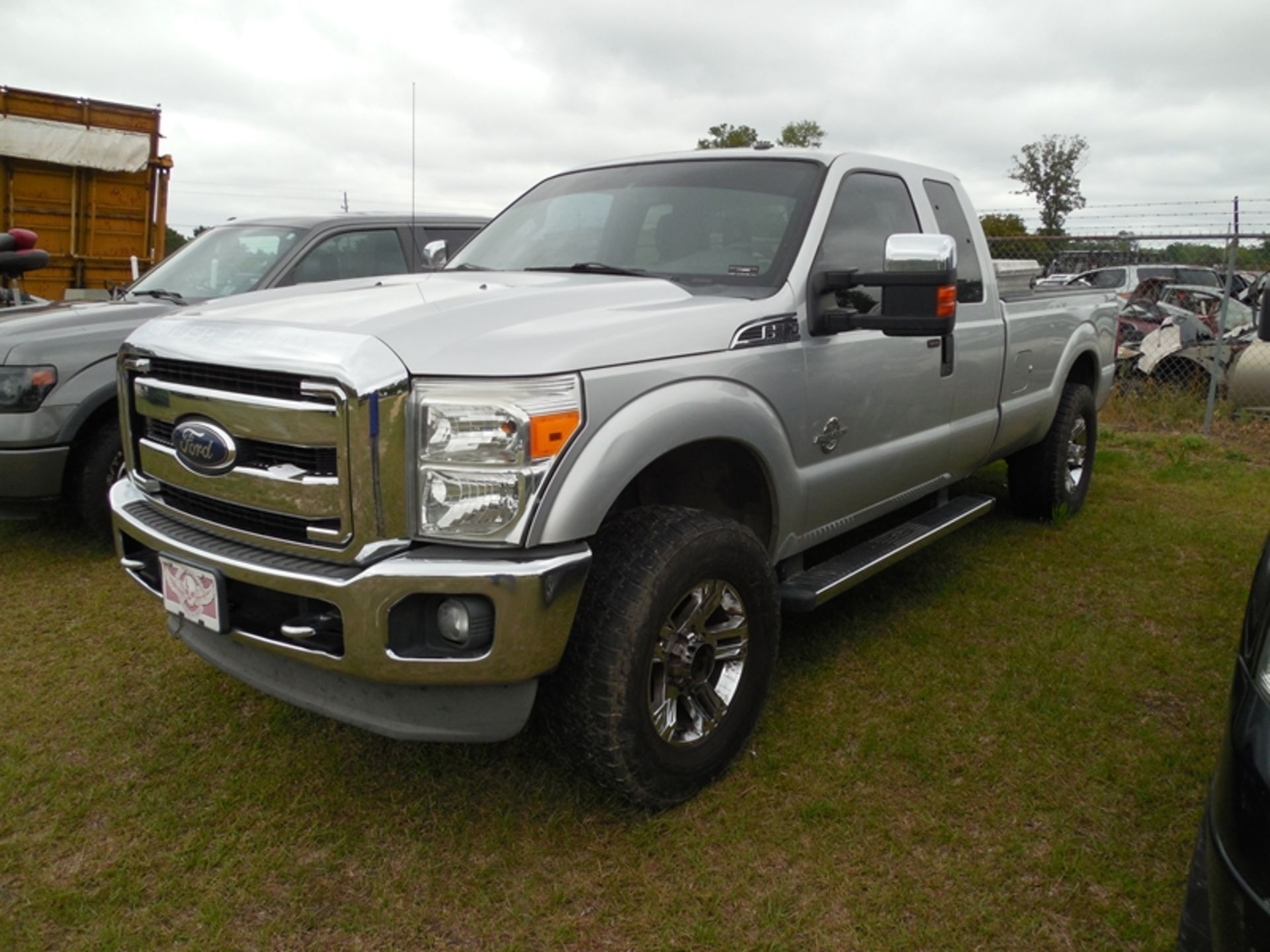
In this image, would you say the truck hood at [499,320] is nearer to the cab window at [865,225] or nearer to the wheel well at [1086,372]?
the cab window at [865,225]

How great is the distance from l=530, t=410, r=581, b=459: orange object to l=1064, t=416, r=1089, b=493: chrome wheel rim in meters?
4.18

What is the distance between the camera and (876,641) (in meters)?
3.83

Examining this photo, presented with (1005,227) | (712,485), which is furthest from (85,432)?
(1005,227)

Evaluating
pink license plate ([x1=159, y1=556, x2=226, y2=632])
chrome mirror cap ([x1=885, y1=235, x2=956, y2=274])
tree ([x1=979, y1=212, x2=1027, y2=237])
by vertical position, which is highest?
tree ([x1=979, y1=212, x2=1027, y2=237])

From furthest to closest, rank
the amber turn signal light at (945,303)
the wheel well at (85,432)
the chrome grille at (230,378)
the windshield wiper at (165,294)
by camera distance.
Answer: the windshield wiper at (165,294) → the wheel well at (85,432) → the amber turn signal light at (945,303) → the chrome grille at (230,378)

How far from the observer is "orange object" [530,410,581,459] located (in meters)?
2.19

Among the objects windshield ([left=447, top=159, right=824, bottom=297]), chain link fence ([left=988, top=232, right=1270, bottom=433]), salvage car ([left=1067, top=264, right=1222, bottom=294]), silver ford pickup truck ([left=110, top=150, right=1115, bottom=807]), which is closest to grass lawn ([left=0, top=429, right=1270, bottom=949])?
silver ford pickup truck ([left=110, top=150, right=1115, bottom=807])

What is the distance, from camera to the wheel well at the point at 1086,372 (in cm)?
551

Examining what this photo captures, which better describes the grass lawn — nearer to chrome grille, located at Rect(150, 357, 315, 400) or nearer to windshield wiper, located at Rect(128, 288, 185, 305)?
chrome grille, located at Rect(150, 357, 315, 400)

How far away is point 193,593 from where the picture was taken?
2.50m

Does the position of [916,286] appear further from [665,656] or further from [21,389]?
[21,389]

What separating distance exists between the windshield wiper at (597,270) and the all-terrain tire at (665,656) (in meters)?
0.91

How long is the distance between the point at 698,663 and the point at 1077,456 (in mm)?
3959

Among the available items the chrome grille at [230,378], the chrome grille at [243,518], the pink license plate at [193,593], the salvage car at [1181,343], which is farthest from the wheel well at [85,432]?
the salvage car at [1181,343]
